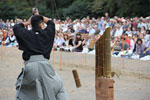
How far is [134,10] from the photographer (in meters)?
24.2

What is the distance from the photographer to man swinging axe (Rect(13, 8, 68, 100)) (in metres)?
4.31

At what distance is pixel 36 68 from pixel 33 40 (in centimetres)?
34

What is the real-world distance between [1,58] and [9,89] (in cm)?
742

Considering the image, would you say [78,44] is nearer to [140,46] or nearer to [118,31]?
[118,31]

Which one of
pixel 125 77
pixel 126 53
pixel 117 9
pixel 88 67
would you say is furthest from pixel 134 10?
pixel 125 77

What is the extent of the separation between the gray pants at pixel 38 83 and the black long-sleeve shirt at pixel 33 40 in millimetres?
71

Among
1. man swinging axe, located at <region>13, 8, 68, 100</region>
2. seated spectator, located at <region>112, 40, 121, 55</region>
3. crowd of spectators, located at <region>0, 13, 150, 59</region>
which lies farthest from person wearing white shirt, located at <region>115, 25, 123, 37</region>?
man swinging axe, located at <region>13, 8, 68, 100</region>

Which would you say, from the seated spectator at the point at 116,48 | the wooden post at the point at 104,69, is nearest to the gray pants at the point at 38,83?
the wooden post at the point at 104,69

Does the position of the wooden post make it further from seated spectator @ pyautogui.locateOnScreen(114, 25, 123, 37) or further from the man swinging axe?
seated spectator @ pyautogui.locateOnScreen(114, 25, 123, 37)

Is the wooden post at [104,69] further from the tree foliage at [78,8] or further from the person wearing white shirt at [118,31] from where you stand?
the tree foliage at [78,8]

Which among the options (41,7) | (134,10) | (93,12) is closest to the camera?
(134,10)

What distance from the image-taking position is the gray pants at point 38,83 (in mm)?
4305

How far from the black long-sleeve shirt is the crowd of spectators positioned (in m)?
9.67

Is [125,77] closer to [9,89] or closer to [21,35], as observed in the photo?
[9,89]
